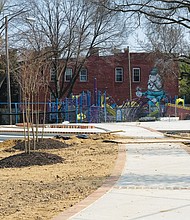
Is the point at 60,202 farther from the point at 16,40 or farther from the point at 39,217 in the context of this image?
the point at 16,40

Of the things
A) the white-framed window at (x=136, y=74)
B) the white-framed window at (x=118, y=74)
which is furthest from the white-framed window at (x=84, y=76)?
the white-framed window at (x=136, y=74)

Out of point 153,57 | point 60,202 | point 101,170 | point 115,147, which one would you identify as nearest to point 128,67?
point 153,57

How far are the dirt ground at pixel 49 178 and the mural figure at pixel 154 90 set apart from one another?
3932 cm

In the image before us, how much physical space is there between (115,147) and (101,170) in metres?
5.83

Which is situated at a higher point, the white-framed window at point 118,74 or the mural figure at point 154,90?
the white-framed window at point 118,74

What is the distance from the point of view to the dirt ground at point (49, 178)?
23.4ft

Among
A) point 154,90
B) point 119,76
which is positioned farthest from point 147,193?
point 154,90

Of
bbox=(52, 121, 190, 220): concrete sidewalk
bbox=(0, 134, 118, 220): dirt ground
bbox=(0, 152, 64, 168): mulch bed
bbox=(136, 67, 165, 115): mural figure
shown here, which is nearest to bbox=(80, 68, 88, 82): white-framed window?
bbox=(136, 67, 165, 115): mural figure

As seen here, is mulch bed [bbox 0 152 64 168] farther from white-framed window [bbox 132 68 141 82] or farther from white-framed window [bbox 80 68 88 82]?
white-framed window [bbox 132 68 141 82]

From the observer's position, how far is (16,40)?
121ft

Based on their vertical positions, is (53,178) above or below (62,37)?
below

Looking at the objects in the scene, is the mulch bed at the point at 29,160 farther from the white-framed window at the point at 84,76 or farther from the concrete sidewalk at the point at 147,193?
the white-framed window at the point at 84,76

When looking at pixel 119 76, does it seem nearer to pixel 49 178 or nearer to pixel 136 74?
pixel 136 74

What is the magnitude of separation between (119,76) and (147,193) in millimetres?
46803
